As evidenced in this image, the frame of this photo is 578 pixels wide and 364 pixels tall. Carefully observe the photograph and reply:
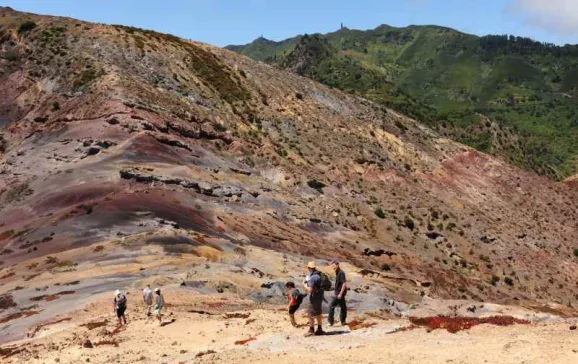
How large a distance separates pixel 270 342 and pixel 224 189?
136 ft

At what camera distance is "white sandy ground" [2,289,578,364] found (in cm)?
2022

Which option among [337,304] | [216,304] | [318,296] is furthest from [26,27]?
[318,296]

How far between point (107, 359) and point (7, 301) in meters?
14.8

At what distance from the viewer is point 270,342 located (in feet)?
82.7

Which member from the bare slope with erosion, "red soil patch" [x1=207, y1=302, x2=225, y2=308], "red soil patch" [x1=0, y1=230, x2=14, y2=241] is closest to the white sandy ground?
"red soil patch" [x1=207, y1=302, x2=225, y2=308]

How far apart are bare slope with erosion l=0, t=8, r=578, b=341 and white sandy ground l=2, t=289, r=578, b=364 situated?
16.7 feet

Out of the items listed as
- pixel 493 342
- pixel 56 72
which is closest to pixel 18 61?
pixel 56 72

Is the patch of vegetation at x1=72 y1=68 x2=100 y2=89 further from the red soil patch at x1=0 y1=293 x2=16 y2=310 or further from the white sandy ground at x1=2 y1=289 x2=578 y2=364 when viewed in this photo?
the white sandy ground at x1=2 y1=289 x2=578 y2=364

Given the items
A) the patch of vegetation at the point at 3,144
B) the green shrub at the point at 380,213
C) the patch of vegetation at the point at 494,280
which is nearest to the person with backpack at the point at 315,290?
the patch of vegetation at the point at 494,280

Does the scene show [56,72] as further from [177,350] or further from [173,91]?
[177,350]

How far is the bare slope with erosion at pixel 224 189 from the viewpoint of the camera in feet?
147

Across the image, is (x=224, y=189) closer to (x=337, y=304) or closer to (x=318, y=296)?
(x=337, y=304)

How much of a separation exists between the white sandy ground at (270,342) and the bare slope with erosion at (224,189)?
5097 millimetres

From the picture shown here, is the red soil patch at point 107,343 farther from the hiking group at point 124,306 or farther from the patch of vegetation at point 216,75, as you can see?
the patch of vegetation at point 216,75
